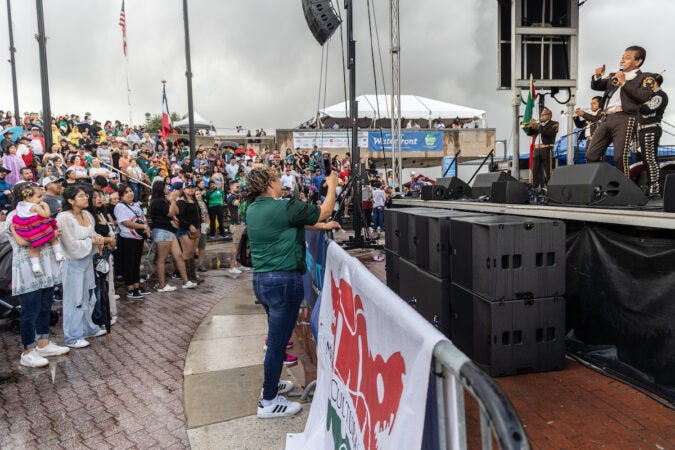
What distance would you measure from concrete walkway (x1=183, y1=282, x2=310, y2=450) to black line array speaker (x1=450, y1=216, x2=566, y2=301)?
6.81 feet

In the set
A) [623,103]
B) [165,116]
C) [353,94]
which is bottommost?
[623,103]

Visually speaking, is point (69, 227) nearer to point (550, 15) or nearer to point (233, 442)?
point (233, 442)

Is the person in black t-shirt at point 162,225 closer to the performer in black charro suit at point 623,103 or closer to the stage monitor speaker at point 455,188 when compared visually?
the stage monitor speaker at point 455,188

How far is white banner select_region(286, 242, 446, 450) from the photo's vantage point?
5.06 ft

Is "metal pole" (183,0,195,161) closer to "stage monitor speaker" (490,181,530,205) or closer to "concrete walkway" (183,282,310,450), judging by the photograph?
"concrete walkway" (183,282,310,450)

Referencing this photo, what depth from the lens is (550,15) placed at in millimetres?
10688

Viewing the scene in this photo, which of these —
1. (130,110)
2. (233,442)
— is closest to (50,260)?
(233,442)

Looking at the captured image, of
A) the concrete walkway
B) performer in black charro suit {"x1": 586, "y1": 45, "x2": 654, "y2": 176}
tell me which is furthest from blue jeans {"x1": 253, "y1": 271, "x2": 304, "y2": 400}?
performer in black charro suit {"x1": 586, "y1": 45, "x2": 654, "y2": 176}

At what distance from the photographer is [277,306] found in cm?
367

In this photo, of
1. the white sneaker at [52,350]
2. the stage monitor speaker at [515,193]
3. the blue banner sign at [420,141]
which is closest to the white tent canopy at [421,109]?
the blue banner sign at [420,141]

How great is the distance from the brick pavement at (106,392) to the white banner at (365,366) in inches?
55.4

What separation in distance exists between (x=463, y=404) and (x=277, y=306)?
251 centimetres

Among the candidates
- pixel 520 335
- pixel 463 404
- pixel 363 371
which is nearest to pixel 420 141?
pixel 520 335

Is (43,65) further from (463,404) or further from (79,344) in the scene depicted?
(463,404)
